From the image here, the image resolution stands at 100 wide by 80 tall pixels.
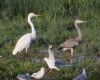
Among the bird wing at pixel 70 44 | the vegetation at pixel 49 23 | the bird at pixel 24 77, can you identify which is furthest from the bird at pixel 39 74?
the bird wing at pixel 70 44

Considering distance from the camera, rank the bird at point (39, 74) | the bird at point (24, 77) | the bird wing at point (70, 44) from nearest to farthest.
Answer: the bird at point (24, 77) < the bird at point (39, 74) < the bird wing at point (70, 44)

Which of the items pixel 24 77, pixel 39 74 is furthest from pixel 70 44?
pixel 24 77

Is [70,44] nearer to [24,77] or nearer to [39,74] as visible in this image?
[39,74]

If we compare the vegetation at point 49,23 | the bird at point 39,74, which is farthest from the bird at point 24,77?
the vegetation at point 49,23

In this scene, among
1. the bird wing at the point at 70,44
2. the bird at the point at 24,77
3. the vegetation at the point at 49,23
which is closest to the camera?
the bird at the point at 24,77

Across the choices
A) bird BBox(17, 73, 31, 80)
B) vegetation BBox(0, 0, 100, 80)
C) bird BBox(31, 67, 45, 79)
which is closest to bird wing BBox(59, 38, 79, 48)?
vegetation BBox(0, 0, 100, 80)

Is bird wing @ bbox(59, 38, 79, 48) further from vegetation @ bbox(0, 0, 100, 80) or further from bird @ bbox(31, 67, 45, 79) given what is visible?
bird @ bbox(31, 67, 45, 79)

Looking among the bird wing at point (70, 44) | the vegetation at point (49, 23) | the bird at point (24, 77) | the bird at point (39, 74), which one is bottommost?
the bird at point (24, 77)

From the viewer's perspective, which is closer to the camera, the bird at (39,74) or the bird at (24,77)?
the bird at (24,77)

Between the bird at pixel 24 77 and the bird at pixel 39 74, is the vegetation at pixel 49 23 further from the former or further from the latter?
the bird at pixel 24 77

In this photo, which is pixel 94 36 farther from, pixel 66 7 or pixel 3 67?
pixel 3 67

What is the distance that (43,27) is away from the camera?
15492 mm

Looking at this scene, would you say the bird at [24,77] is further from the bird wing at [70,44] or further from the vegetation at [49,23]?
the bird wing at [70,44]

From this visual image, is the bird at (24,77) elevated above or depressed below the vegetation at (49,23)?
below
